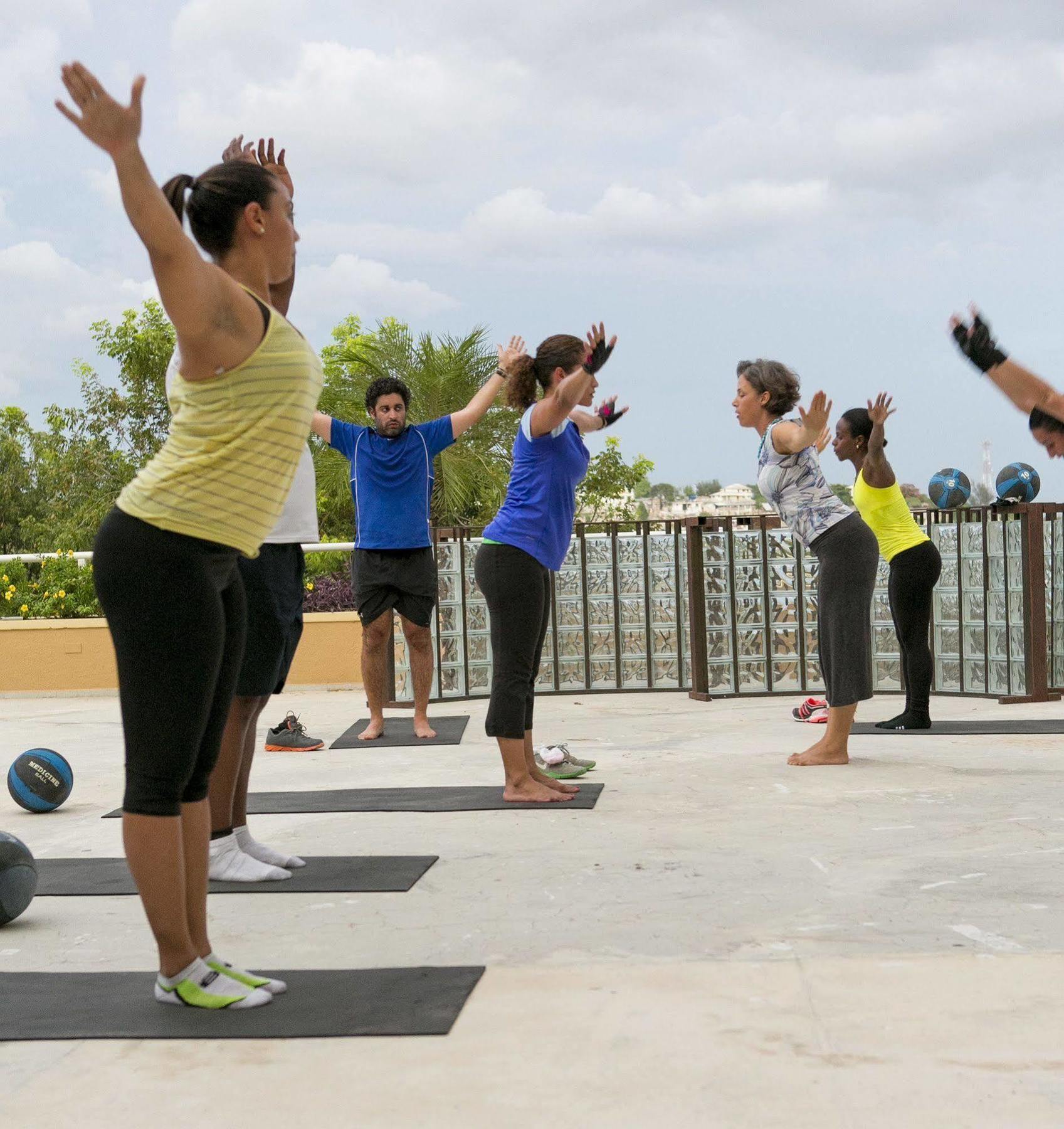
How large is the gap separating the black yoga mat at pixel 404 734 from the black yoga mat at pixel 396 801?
1.31 m

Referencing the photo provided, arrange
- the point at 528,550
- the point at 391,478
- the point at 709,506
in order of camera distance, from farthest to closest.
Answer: the point at 709,506 → the point at 391,478 → the point at 528,550

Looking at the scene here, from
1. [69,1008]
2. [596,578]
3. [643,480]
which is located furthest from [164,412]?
[69,1008]

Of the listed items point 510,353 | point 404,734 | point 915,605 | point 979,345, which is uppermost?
point 510,353

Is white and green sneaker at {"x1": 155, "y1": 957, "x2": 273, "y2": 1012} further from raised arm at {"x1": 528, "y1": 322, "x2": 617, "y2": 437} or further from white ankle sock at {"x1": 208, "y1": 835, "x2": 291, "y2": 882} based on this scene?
raised arm at {"x1": 528, "y1": 322, "x2": 617, "y2": 437}

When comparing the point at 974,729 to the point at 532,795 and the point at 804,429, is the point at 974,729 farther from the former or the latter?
the point at 532,795

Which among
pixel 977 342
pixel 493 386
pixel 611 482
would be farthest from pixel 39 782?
pixel 611 482

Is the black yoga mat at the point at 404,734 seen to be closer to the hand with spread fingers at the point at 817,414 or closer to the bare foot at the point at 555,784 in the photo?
the bare foot at the point at 555,784

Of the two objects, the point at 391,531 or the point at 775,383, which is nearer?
the point at 775,383

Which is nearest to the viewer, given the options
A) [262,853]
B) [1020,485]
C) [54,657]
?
[262,853]

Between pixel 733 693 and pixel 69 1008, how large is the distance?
5887 mm

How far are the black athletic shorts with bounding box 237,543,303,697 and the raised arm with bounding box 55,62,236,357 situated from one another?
1.35 m

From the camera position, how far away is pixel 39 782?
4676mm

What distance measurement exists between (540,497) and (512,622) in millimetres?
445

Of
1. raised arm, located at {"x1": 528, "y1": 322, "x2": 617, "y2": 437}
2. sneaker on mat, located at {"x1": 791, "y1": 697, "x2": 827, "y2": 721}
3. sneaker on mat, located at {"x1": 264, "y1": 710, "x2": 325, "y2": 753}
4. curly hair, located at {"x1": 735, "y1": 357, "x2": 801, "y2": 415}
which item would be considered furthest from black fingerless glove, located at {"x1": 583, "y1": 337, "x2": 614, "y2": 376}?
sneaker on mat, located at {"x1": 791, "y1": 697, "x2": 827, "y2": 721}
